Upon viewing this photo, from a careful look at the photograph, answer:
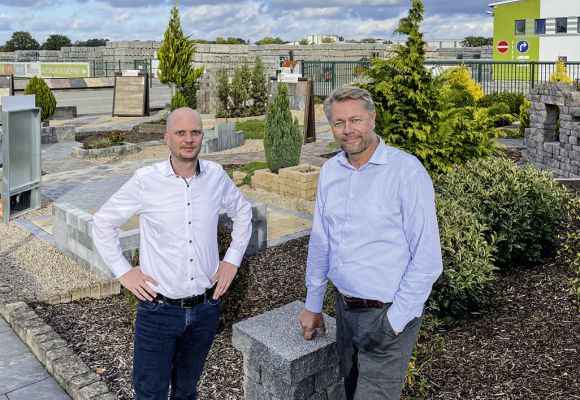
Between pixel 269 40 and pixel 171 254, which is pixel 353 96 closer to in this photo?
pixel 171 254

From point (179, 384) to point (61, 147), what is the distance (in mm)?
14967

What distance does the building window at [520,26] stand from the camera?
4825 centimetres

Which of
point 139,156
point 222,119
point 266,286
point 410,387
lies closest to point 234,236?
point 410,387

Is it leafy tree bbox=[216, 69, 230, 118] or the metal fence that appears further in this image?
the metal fence

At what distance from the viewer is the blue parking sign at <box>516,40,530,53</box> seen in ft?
156

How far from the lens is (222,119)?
909 inches

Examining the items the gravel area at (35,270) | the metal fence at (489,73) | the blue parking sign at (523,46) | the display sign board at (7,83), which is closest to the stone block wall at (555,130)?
the gravel area at (35,270)

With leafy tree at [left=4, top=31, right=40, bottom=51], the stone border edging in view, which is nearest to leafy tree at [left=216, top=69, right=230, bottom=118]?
the stone border edging

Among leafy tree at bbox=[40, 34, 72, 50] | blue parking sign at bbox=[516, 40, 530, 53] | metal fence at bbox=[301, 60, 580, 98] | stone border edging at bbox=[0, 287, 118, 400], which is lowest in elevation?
stone border edging at bbox=[0, 287, 118, 400]

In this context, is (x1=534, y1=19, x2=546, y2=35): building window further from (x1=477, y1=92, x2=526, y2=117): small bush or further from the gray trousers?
the gray trousers

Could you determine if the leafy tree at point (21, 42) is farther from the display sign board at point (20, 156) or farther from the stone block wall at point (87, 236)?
the stone block wall at point (87, 236)

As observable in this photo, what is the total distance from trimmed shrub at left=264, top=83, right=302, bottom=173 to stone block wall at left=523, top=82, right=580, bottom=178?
5.29 m

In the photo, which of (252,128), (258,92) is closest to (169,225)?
(252,128)

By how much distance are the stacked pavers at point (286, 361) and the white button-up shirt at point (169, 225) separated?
45 cm
